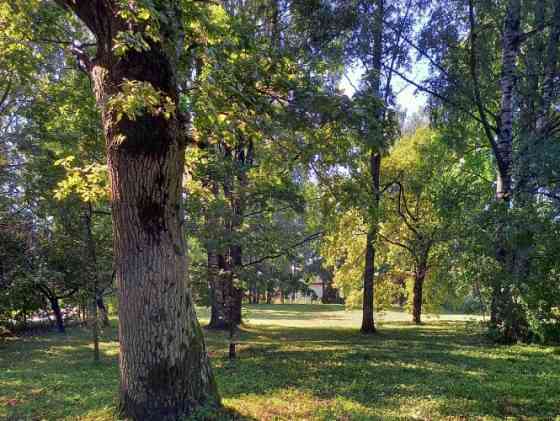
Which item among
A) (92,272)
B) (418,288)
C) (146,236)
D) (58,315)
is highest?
(146,236)

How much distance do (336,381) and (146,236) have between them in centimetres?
424

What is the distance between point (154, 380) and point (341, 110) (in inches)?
143

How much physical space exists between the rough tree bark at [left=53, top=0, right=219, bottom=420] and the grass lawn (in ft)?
2.24

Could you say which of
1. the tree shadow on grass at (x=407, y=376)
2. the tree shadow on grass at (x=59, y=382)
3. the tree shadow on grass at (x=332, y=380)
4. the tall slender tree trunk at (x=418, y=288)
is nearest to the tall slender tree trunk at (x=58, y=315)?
the tree shadow on grass at (x=59, y=382)

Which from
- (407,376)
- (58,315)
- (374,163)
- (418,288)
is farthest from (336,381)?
(418,288)

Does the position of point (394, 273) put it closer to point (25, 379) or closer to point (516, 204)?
point (516, 204)

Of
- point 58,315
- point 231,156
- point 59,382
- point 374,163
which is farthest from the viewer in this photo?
point 58,315

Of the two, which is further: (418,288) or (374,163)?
(418,288)

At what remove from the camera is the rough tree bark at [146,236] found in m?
3.80

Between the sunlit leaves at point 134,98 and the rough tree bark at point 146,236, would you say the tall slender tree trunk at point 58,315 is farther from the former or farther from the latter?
the sunlit leaves at point 134,98

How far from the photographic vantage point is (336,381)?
250 inches

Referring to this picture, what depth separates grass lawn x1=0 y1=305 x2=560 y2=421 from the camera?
15.6 ft

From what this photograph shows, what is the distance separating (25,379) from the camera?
6.83 m

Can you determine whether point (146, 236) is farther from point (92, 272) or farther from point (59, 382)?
point (92, 272)
